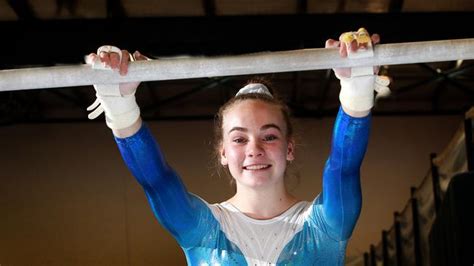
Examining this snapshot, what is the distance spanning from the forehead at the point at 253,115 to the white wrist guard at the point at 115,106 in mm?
333

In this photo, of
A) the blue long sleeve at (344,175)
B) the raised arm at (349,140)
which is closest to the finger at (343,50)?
the raised arm at (349,140)

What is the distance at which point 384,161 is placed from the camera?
1027cm

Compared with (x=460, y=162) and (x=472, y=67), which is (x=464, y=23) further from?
(x=472, y=67)

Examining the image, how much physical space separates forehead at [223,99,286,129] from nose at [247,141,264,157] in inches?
2.6

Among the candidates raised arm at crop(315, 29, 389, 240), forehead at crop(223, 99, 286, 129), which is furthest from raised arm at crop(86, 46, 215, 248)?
raised arm at crop(315, 29, 389, 240)

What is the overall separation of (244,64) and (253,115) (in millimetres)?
393

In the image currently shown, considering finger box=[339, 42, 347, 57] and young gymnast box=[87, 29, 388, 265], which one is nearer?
finger box=[339, 42, 347, 57]

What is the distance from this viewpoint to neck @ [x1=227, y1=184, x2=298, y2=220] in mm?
2188

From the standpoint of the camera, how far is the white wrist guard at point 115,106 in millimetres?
1974

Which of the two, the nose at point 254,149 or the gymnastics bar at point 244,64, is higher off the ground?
the gymnastics bar at point 244,64

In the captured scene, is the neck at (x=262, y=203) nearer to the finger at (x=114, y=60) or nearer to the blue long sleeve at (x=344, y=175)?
the blue long sleeve at (x=344, y=175)

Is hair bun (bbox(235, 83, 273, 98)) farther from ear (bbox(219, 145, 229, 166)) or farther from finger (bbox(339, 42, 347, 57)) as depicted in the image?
finger (bbox(339, 42, 347, 57))

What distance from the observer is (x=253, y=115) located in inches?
86.4

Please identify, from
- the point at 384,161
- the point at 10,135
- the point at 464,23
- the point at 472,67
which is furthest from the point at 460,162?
the point at 10,135
